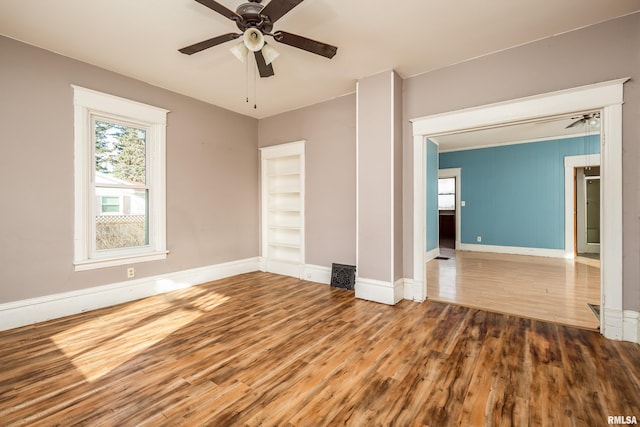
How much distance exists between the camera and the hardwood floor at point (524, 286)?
3.23m

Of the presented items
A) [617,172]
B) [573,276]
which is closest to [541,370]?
Answer: [617,172]

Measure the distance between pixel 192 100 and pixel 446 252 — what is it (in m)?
6.76

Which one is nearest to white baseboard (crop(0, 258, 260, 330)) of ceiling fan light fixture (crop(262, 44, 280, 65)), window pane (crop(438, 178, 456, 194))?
ceiling fan light fixture (crop(262, 44, 280, 65))

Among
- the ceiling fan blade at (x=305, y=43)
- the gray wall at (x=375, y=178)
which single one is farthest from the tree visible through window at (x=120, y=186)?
the gray wall at (x=375, y=178)

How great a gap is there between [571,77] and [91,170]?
17.2 feet

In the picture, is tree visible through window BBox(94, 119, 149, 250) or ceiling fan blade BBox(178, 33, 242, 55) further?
tree visible through window BBox(94, 119, 149, 250)

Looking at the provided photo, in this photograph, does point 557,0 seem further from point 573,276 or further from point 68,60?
point 68,60

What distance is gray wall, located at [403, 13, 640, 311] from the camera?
8.17 feet

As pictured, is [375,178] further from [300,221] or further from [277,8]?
[277,8]

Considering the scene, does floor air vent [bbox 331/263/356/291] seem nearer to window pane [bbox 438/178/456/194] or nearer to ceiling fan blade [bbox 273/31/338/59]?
ceiling fan blade [bbox 273/31/338/59]

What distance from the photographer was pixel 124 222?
12.2ft

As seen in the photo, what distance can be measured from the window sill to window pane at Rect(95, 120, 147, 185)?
0.97 metres

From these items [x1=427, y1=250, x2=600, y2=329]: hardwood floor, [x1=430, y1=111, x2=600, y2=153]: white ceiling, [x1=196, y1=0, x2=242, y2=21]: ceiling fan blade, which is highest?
[x1=430, y1=111, x2=600, y2=153]: white ceiling

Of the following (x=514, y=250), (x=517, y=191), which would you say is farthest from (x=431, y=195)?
(x=514, y=250)
